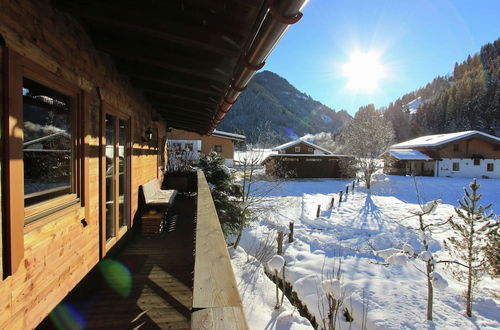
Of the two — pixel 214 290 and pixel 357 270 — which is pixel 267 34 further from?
pixel 357 270

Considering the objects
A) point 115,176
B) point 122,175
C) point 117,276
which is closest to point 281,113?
point 122,175

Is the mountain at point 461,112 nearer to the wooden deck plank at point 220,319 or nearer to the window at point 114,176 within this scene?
the window at point 114,176

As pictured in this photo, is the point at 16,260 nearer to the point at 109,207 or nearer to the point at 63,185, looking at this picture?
the point at 63,185

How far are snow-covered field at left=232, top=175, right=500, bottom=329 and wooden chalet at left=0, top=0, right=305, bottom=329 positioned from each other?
2.68 metres

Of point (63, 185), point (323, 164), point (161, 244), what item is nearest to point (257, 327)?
point (161, 244)

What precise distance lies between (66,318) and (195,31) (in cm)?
260

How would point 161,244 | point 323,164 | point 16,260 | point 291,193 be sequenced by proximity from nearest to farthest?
point 16,260
point 161,244
point 291,193
point 323,164

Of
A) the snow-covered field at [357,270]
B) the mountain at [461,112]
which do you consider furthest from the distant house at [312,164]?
the mountain at [461,112]

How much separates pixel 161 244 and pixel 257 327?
2096 mm

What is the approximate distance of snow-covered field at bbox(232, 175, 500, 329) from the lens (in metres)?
5.59

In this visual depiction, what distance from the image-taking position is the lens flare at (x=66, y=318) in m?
2.06

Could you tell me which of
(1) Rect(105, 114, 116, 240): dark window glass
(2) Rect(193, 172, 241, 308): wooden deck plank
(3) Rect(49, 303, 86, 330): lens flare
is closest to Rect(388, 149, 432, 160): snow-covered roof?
(1) Rect(105, 114, 116, 240): dark window glass

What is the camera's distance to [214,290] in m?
1.05

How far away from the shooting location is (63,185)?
216 cm
